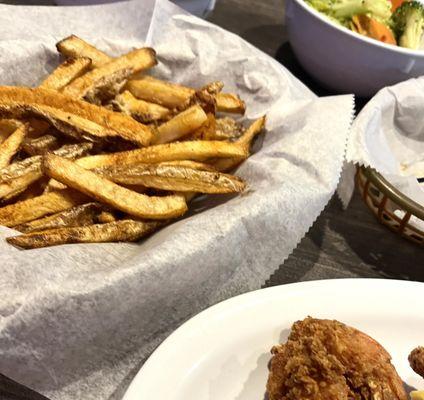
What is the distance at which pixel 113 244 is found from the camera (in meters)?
1.31

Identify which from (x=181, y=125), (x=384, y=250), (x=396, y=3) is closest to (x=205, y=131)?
(x=181, y=125)

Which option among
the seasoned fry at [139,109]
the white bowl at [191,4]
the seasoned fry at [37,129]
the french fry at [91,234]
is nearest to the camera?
the french fry at [91,234]

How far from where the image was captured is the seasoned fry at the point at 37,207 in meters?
1.30

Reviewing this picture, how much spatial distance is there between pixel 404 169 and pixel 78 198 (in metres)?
1.19

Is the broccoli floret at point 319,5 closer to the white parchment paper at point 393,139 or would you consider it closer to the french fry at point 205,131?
the white parchment paper at point 393,139

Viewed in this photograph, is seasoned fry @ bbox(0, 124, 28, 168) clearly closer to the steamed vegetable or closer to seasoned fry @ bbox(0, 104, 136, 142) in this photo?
seasoned fry @ bbox(0, 104, 136, 142)

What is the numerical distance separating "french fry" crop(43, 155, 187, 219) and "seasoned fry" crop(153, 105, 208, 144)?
25 cm

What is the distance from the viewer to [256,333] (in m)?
1.22

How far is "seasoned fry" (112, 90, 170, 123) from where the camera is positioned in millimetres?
1658

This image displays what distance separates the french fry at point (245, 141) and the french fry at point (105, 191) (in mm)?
289

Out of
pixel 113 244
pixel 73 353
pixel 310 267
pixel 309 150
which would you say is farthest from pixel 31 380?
pixel 309 150

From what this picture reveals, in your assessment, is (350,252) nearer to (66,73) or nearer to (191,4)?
(66,73)

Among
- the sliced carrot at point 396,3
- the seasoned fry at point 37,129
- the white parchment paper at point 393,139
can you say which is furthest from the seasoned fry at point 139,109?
the sliced carrot at point 396,3

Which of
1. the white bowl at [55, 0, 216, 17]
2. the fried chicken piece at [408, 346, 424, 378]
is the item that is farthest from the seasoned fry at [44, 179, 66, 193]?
the white bowl at [55, 0, 216, 17]
